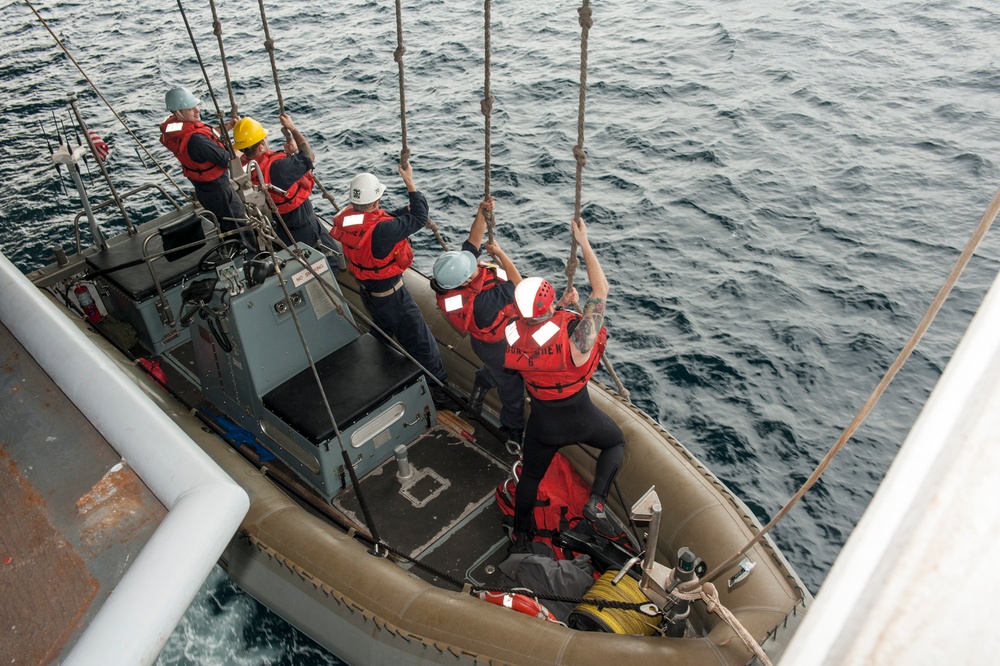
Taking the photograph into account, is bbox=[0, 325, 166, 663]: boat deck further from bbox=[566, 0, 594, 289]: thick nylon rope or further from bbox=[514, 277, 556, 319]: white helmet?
bbox=[514, 277, 556, 319]: white helmet

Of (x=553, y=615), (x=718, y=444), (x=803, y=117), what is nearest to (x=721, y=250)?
Result: (x=718, y=444)

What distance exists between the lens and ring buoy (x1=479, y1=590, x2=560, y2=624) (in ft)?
14.9

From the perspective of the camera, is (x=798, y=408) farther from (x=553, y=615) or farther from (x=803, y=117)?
(x=803, y=117)

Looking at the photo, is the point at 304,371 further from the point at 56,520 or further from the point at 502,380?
the point at 56,520

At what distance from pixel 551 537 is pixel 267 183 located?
13.1 feet

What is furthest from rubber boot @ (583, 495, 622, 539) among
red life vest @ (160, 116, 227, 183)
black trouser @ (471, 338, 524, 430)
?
red life vest @ (160, 116, 227, 183)

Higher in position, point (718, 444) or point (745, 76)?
point (745, 76)

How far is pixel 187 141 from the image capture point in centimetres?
730

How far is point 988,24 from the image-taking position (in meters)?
15.3

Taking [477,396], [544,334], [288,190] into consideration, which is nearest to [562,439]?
[544,334]

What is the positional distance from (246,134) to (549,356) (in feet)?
13.3

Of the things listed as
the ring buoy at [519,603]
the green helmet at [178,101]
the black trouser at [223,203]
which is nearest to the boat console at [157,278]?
the black trouser at [223,203]

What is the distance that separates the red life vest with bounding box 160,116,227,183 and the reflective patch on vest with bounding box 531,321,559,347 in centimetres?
421

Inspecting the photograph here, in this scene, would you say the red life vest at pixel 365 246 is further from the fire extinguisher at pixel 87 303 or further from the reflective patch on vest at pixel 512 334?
the fire extinguisher at pixel 87 303
